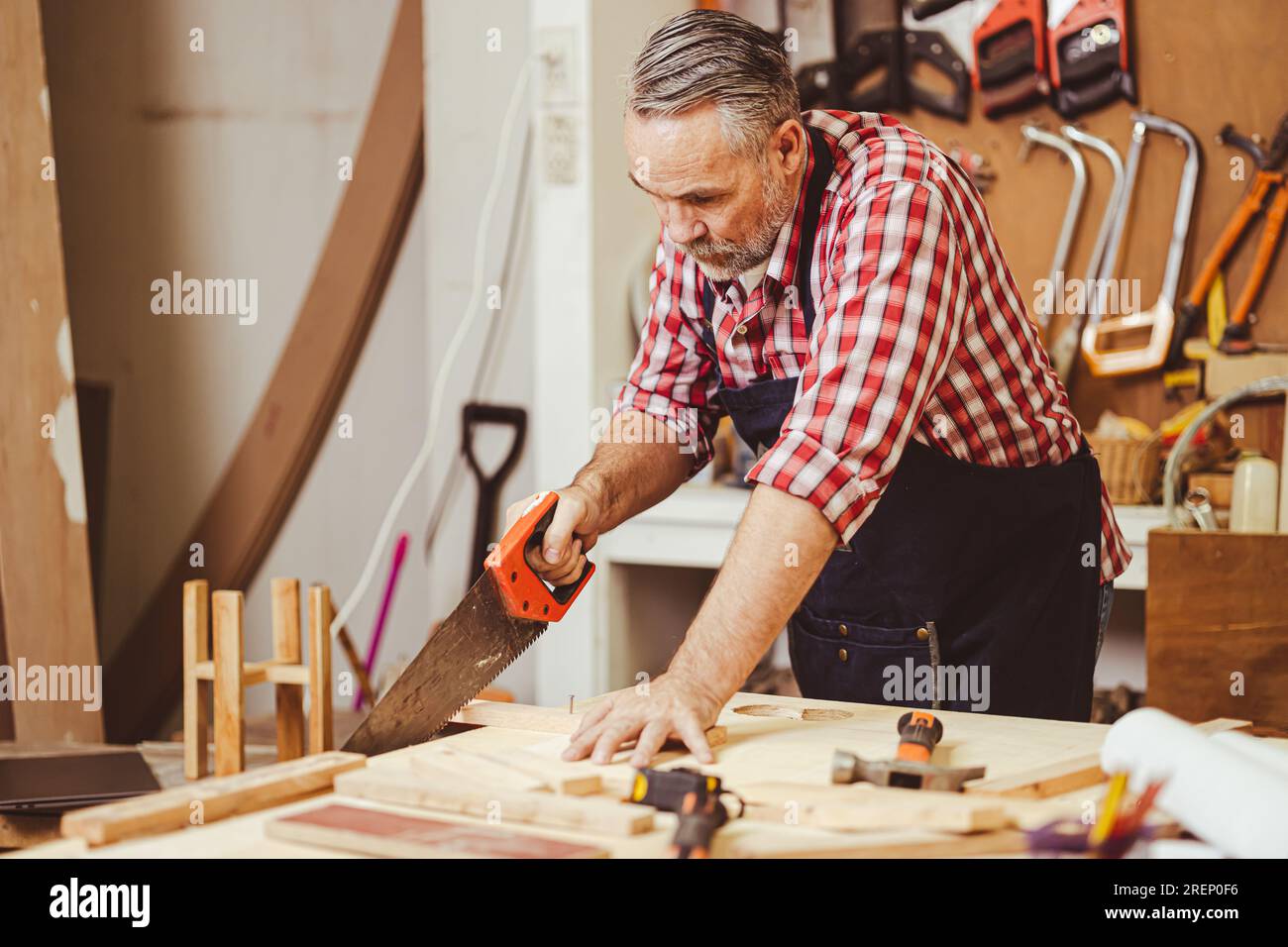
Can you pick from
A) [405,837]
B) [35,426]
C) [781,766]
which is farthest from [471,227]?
[405,837]

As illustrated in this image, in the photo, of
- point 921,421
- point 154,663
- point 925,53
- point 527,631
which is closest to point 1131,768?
point 921,421

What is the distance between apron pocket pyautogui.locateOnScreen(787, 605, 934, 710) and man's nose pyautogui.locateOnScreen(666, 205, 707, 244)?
0.64 meters

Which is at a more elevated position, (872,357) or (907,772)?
(872,357)

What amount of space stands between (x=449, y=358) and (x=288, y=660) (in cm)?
187

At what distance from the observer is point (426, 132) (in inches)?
157

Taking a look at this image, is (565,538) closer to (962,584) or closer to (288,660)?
(962,584)

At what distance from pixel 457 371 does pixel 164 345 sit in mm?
1116

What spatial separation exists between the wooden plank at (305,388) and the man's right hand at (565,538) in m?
2.48

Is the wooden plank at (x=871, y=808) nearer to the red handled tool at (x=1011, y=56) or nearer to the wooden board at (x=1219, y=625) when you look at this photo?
the wooden board at (x=1219, y=625)

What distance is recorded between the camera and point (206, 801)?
1240 mm

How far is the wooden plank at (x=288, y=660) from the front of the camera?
2184 mm

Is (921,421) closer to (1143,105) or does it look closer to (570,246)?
(570,246)
